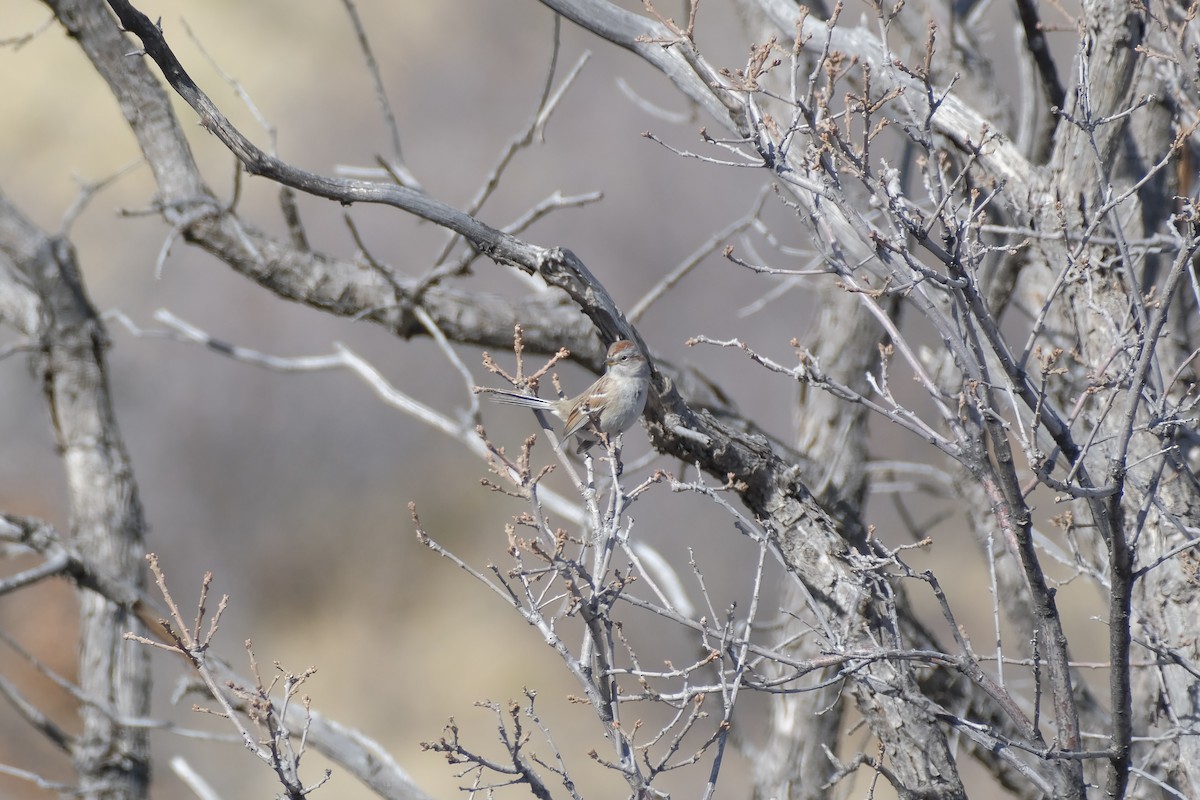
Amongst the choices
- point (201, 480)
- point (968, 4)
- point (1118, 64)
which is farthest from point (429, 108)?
point (1118, 64)

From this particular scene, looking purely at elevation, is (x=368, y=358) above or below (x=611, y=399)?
above

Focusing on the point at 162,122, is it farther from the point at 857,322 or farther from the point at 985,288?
the point at 985,288

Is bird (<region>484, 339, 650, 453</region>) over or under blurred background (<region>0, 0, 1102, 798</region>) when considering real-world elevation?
A: under

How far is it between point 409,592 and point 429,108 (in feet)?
20.8

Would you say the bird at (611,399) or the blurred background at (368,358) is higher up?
the blurred background at (368,358)

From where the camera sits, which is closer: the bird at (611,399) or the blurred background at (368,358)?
the bird at (611,399)

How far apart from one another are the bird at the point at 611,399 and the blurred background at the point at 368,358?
6408 mm

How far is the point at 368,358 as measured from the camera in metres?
11.2

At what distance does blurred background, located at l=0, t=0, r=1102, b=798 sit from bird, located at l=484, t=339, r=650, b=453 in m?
6.41

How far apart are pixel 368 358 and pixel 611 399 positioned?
7.98 m

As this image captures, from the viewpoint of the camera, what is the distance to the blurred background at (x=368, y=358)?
10.9m

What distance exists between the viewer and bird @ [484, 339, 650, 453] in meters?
3.20

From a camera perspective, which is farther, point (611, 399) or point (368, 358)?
point (368, 358)

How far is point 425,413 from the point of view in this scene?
497 cm
